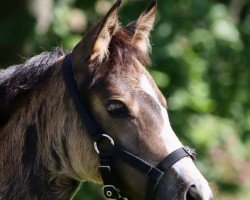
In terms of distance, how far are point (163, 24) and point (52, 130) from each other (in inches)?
158

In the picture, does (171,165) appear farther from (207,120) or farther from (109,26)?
(207,120)

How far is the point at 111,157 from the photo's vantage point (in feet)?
13.5

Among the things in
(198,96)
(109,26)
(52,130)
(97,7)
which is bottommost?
(198,96)

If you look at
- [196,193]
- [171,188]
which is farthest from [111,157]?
[196,193]

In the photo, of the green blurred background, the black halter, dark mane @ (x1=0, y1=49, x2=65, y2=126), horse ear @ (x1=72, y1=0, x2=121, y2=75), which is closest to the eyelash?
the black halter

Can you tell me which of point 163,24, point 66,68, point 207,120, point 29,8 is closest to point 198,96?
point 207,120

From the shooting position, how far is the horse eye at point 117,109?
4.09 meters

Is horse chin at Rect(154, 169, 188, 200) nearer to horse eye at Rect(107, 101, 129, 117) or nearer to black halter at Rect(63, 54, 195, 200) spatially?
black halter at Rect(63, 54, 195, 200)

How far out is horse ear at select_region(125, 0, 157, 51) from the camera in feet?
14.8

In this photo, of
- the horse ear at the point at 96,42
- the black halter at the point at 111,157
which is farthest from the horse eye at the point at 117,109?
the horse ear at the point at 96,42

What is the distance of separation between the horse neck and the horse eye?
0.73 ft

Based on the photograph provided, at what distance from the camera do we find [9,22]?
336 inches

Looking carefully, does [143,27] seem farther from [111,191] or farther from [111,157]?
[111,191]

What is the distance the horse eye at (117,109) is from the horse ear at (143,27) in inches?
20.1
